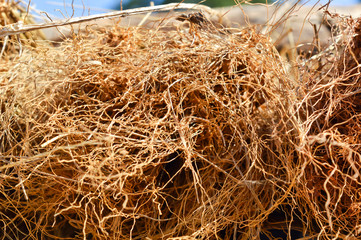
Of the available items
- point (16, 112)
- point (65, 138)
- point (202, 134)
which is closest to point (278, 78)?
point (202, 134)

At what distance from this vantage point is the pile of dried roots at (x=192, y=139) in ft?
2.18

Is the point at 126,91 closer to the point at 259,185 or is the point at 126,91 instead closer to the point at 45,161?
the point at 45,161

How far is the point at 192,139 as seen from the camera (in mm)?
708

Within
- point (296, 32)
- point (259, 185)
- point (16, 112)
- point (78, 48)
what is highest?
point (78, 48)

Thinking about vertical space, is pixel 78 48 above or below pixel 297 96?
above

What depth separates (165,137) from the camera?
2.30ft

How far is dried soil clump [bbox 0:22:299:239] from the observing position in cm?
68

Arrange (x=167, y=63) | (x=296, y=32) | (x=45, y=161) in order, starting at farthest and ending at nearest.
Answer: (x=296, y=32) → (x=167, y=63) → (x=45, y=161)

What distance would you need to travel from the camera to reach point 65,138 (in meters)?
0.70

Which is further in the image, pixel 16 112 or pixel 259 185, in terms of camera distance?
pixel 16 112

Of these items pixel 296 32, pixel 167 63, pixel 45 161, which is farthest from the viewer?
pixel 296 32

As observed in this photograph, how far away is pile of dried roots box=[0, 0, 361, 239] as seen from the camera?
2.18 ft

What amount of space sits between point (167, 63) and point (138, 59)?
9 cm

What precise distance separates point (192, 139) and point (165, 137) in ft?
0.17
